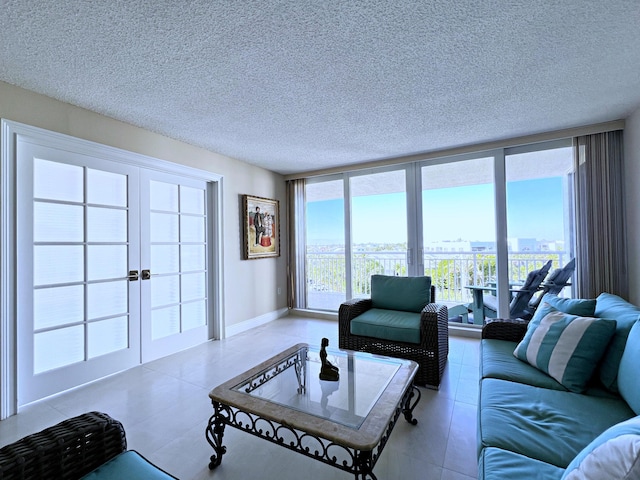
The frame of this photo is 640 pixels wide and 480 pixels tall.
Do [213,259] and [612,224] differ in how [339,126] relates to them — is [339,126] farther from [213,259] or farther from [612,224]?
[612,224]

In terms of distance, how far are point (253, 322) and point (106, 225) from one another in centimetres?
233

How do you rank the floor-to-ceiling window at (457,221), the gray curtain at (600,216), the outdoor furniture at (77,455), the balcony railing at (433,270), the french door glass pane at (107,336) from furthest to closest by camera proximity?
the balcony railing at (433,270) → the floor-to-ceiling window at (457,221) → the gray curtain at (600,216) → the french door glass pane at (107,336) → the outdoor furniture at (77,455)

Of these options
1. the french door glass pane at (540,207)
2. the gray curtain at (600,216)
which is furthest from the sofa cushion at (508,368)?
the french door glass pane at (540,207)

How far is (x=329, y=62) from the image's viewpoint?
1937 millimetres

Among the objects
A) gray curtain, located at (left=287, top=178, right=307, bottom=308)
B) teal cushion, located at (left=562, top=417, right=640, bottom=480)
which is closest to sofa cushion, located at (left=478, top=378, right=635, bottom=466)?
teal cushion, located at (left=562, top=417, right=640, bottom=480)

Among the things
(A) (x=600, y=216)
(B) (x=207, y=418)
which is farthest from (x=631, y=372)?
(A) (x=600, y=216)

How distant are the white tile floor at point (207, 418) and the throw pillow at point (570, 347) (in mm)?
→ 640

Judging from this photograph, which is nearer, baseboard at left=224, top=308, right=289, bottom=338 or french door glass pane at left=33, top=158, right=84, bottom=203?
french door glass pane at left=33, top=158, right=84, bottom=203

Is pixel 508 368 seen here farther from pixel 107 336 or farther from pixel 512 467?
pixel 107 336

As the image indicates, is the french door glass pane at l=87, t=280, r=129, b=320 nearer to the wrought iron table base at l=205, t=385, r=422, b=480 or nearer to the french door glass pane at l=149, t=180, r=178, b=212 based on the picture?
the french door glass pane at l=149, t=180, r=178, b=212

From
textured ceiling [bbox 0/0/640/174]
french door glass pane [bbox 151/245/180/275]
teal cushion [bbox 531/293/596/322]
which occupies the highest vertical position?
textured ceiling [bbox 0/0/640/174]

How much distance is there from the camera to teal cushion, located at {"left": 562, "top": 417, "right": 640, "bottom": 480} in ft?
2.03

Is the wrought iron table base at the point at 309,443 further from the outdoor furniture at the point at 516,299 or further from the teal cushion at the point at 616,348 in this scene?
the outdoor furniture at the point at 516,299

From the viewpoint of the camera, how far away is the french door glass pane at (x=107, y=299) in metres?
2.62
